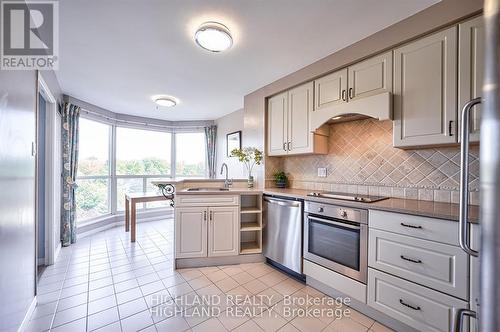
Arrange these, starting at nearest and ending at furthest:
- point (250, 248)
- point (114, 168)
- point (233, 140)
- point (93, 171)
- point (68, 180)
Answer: point (250, 248)
point (68, 180)
point (93, 171)
point (114, 168)
point (233, 140)

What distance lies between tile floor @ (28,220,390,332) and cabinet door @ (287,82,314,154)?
1.54m

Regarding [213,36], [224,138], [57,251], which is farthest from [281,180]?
[57,251]

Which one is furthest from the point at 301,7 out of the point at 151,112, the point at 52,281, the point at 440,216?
the point at 151,112

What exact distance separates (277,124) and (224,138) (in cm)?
228

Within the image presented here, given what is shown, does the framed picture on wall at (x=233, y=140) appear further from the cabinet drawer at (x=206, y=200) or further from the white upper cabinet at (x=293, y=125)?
the cabinet drawer at (x=206, y=200)

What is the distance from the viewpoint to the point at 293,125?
279 cm

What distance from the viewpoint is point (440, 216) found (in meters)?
1.39

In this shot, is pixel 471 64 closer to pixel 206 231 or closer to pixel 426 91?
pixel 426 91

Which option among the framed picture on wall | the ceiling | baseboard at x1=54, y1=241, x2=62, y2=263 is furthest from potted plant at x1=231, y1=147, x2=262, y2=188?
baseboard at x1=54, y1=241, x2=62, y2=263

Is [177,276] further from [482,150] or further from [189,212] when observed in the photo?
[482,150]

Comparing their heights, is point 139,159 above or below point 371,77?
below

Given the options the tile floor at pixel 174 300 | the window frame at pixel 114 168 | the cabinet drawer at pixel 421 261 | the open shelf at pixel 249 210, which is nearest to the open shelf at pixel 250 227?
the open shelf at pixel 249 210

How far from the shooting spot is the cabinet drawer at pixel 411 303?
1372mm

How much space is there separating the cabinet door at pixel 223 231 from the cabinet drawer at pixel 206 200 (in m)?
0.06
